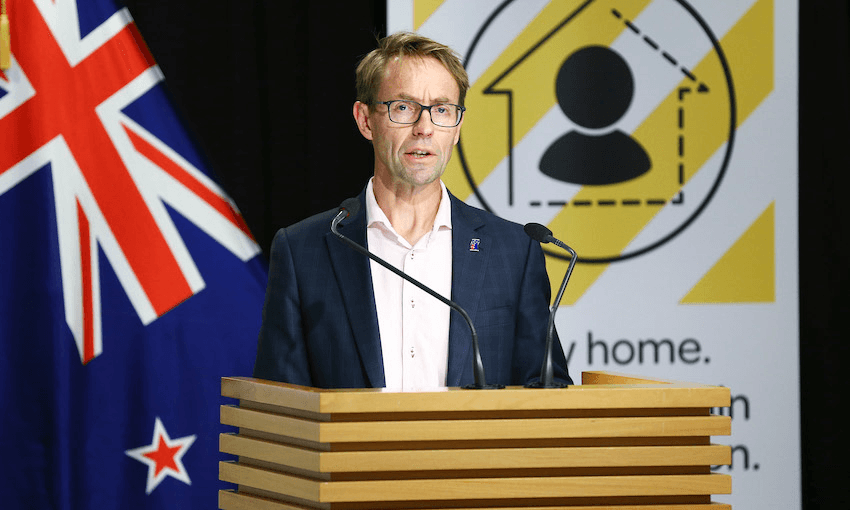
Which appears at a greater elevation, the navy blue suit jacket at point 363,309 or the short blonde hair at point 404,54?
the short blonde hair at point 404,54

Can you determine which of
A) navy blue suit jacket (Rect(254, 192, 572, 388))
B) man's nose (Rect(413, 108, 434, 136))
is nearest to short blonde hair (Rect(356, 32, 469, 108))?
man's nose (Rect(413, 108, 434, 136))

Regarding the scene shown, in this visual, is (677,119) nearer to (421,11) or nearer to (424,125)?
(421,11)

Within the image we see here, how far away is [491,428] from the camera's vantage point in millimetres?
1447

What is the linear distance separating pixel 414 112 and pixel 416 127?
0.12 ft

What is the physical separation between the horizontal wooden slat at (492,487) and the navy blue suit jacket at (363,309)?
0.51 meters

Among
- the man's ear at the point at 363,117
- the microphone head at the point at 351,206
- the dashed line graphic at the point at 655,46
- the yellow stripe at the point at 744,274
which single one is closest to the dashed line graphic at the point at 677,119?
the dashed line graphic at the point at 655,46

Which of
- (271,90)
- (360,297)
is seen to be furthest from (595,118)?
(360,297)

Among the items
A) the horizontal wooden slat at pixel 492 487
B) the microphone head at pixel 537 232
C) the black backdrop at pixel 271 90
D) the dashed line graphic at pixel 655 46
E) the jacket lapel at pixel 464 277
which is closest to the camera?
the horizontal wooden slat at pixel 492 487

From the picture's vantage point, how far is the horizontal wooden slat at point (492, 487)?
1.41 m

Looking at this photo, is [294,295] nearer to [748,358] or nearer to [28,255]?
[28,255]

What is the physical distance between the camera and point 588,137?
3400mm

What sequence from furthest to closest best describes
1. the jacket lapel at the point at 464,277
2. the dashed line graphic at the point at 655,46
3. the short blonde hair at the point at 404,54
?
the dashed line graphic at the point at 655,46 → the short blonde hair at the point at 404,54 → the jacket lapel at the point at 464,277

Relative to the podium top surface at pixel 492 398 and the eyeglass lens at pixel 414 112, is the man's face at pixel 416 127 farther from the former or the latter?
the podium top surface at pixel 492 398

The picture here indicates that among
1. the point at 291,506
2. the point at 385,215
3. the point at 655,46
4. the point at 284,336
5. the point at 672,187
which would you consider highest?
the point at 655,46
